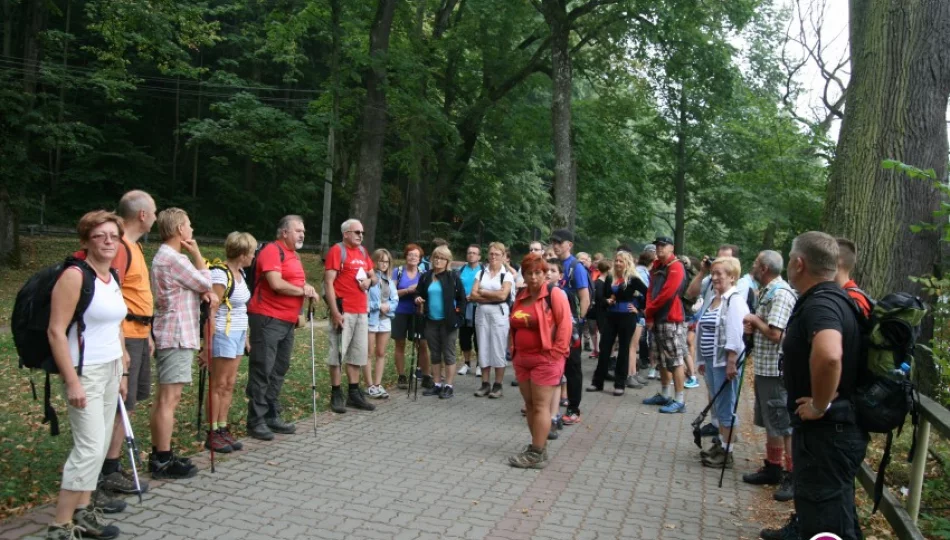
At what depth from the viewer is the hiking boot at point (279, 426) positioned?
7.63m

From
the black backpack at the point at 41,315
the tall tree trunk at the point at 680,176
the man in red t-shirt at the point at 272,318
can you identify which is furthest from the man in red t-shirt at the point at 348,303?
the tall tree trunk at the point at 680,176

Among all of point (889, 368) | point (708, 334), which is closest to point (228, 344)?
point (708, 334)

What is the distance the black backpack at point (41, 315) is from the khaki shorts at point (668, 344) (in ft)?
23.2

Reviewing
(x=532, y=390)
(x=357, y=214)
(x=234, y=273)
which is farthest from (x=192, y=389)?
(x=357, y=214)

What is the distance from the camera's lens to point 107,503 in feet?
16.7

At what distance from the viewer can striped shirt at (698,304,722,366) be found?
24.8 feet

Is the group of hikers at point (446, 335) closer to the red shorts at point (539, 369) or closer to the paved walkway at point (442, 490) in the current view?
the red shorts at point (539, 369)

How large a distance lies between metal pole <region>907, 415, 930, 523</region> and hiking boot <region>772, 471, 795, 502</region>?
1.41 m

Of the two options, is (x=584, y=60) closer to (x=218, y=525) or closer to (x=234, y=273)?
(x=234, y=273)

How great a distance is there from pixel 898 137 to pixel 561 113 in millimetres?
12498

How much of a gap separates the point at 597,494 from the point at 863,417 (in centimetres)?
274

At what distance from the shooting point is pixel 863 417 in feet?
12.6

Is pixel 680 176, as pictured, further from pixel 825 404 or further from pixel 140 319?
pixel 825 404

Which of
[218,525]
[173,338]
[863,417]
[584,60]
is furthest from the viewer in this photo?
[584,60]
